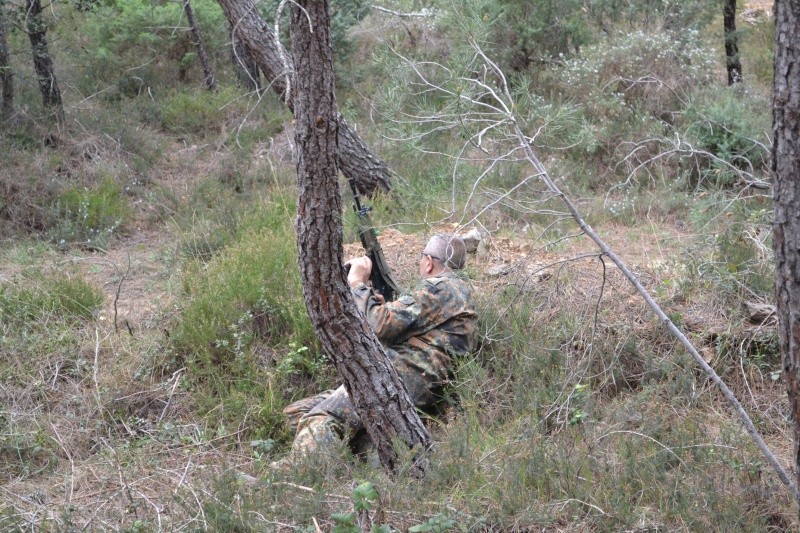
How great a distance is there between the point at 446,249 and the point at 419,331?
549mm

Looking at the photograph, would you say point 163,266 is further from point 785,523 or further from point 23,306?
point 785,523

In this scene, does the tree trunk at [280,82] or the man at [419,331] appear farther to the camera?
the tree trunk at [280,82]

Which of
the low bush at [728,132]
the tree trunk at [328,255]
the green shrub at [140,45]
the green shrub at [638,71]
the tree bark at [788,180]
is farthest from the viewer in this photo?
the green shrub at [140,45]

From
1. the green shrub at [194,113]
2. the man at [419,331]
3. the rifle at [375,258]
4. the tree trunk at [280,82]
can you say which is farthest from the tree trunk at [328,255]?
the green shrub at [194,113]

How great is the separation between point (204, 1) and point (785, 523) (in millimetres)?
11901

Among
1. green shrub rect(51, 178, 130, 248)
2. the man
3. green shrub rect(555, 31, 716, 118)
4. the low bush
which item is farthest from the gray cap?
green shrub rect(555, 31, 716, 118)

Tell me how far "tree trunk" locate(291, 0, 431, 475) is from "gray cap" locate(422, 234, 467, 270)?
4.03 feet

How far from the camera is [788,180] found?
9.41 feet

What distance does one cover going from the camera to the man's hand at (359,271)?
17.5 ft

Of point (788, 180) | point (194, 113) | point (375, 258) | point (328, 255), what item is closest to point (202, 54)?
point (194, 113)

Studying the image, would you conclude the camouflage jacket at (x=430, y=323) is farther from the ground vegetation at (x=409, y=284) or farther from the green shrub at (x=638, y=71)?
the green shrub at (x=638, y=71)

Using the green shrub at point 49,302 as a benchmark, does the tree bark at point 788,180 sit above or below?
above

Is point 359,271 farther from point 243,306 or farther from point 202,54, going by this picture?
point 202,54

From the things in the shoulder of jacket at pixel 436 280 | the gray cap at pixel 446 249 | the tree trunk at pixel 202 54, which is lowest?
the shoulder of jacket at pixel 436 280
